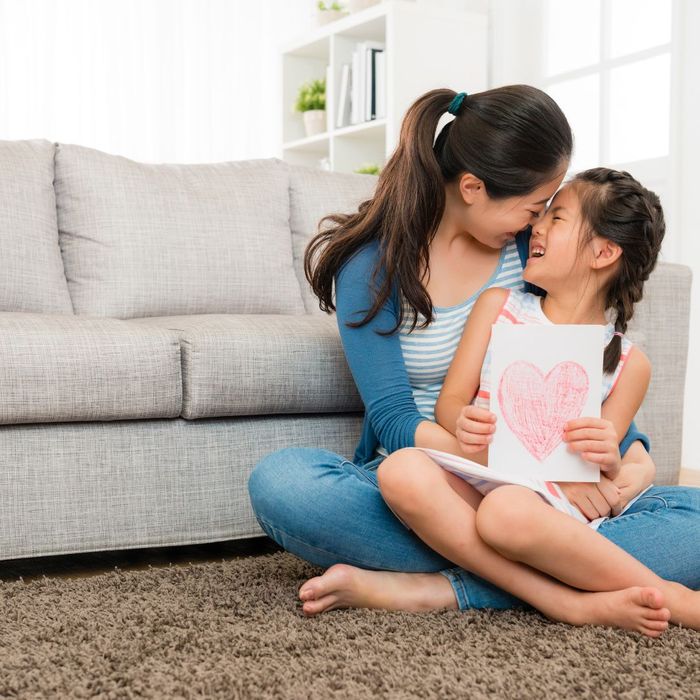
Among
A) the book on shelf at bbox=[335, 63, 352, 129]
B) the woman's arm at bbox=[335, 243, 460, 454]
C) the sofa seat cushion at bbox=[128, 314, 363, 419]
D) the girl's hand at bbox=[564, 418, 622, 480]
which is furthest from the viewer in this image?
the book on shelf at bbox=[335, 63, 352, 129]

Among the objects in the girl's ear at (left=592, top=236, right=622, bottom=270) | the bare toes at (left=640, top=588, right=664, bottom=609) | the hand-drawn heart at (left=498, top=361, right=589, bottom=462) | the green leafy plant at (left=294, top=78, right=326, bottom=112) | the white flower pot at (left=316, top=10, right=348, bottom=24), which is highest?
the white flower pot at (left=316, top=10, right=348, bottom=24)

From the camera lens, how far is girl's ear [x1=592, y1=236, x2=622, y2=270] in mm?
1334

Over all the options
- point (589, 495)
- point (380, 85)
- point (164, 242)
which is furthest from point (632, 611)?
point (380, 85)

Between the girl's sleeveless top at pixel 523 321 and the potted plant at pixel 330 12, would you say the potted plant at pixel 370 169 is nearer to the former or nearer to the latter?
the potted plant at pixel 330 12

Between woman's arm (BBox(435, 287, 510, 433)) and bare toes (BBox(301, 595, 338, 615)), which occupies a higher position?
woman's arm (BBox(435, 287, 510, 433))

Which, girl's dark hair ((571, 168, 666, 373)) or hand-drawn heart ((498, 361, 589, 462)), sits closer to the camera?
hand-drawn heart ((498, 361, 589, 462))

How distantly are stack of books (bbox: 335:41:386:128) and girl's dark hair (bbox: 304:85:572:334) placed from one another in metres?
2.17

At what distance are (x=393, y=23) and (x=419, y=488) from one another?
8.37 ft

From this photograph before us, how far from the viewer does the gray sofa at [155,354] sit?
1.48m

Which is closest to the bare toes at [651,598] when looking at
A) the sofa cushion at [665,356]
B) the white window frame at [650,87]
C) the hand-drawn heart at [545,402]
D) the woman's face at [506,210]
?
the hand-drawn heart at [545,402]

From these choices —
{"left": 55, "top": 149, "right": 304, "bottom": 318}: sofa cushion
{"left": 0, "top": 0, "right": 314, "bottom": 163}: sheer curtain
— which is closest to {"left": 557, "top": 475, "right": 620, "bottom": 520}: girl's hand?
{"left": 55, "top": 149, "right": 304, "bottom": 318}: sofa cushion

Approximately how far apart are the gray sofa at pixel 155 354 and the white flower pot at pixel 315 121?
5.56 feet

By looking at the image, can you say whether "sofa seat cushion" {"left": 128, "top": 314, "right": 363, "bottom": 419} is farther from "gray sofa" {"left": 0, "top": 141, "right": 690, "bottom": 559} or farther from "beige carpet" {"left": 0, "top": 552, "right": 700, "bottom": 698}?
"beige carpet" {"left": 0, "top": 552, "right": 700, "bottom": 698}

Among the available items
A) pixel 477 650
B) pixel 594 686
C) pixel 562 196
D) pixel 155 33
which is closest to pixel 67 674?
pixel 477 650
